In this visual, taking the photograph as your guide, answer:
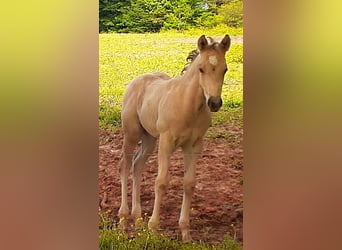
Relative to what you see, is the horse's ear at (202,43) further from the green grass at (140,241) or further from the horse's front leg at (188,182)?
the green grass at (140,241)

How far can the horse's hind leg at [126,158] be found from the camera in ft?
8.24

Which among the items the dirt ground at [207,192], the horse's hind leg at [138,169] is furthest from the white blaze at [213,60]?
the horse's hind leg at [138,169]

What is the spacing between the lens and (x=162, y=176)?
8.21ft

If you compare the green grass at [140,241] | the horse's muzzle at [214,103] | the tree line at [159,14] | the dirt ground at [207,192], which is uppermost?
the tree line at [159,14]

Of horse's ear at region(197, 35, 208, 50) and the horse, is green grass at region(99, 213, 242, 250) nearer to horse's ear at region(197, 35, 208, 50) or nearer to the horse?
the horse

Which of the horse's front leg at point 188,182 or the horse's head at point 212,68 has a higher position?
the horse's head at point 212,68

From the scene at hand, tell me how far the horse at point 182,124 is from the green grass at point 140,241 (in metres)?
0.04

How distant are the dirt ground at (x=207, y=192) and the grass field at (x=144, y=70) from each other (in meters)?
0.06

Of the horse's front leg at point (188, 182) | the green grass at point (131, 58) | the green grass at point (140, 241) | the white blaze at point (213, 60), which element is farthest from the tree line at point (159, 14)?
the green grass at point (140, 241)

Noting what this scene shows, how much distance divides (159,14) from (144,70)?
0.29 meters

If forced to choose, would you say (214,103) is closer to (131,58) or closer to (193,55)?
(193,55)
